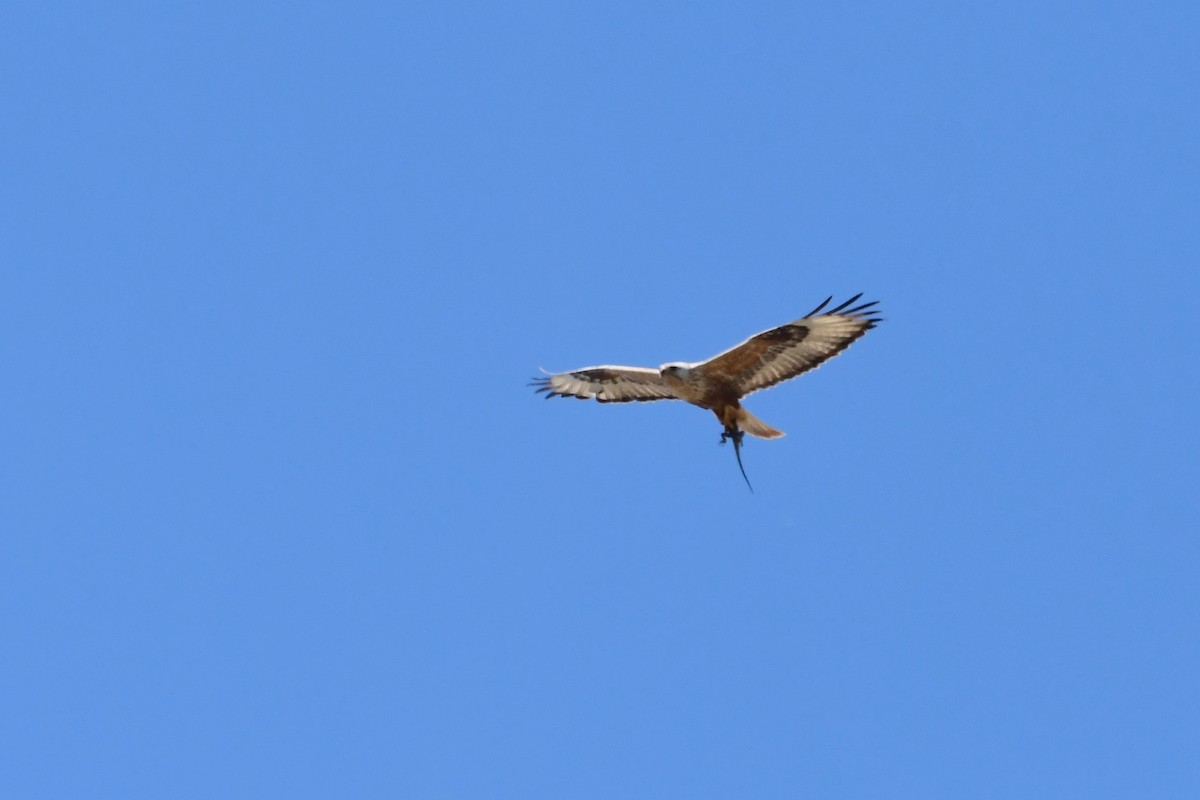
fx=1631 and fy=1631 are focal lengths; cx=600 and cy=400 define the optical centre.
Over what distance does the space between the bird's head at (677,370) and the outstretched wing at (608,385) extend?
0.80 meters

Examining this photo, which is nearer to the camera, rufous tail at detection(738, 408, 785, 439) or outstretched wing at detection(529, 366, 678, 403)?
rufous tail at detection(738, 408, 785, 439)

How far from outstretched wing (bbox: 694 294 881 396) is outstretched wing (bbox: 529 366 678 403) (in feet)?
3.20

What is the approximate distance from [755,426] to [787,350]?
0.77m

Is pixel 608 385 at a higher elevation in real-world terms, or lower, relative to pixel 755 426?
higher

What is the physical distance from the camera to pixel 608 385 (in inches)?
659

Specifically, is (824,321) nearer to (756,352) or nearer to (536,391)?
(756,352)

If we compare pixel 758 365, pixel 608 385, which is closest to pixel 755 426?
pixel 758 365

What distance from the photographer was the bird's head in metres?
15.1

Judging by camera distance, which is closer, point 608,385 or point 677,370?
A: point 677,370

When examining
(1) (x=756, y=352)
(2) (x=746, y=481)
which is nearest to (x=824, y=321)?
(1) (x=756, y=352)

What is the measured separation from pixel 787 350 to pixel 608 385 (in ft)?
7.59

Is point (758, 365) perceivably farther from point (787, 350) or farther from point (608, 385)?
point (608, 385)

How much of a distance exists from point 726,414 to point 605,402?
1.99 metres

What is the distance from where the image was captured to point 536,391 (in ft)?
56.3
